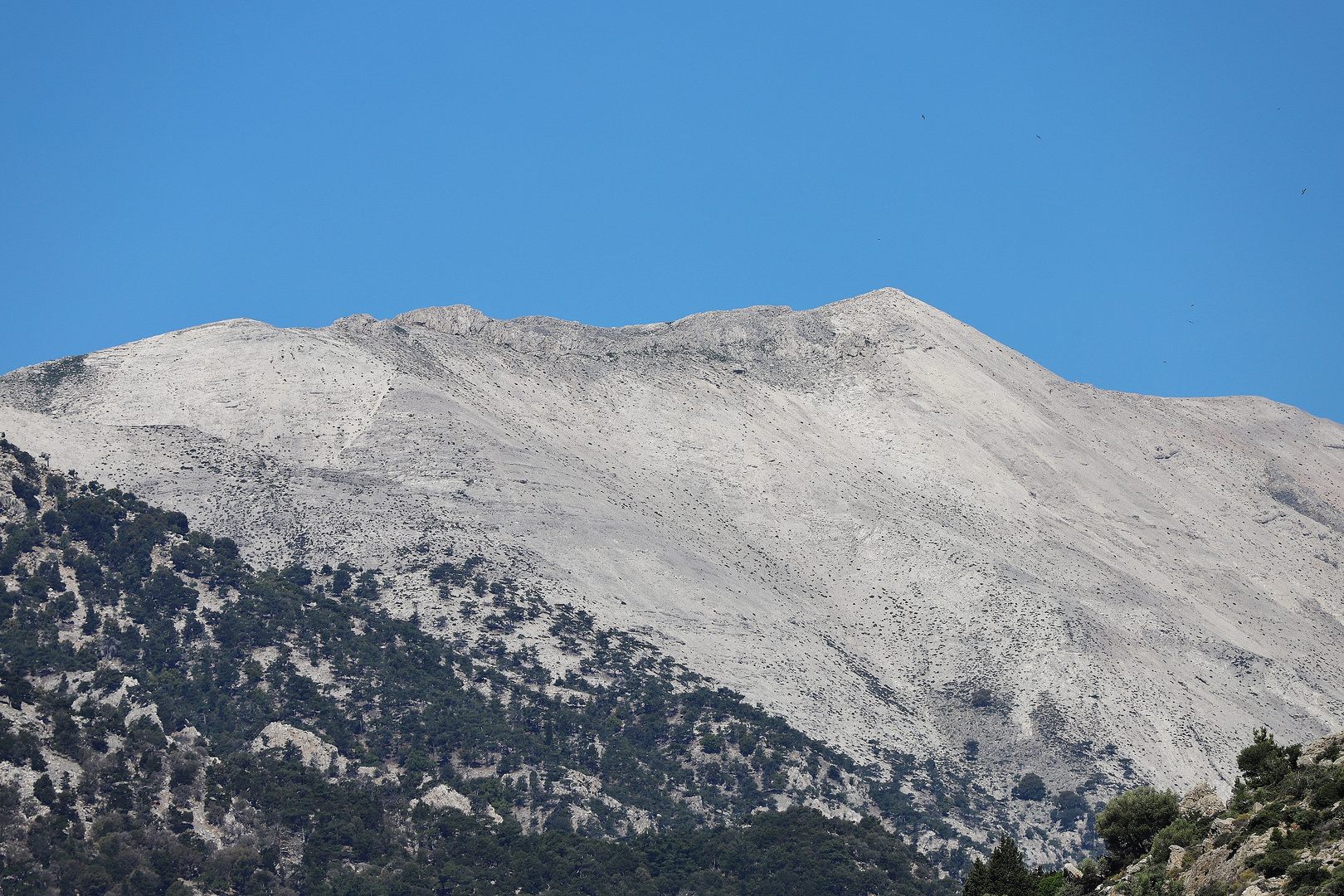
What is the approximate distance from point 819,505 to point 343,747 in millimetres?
59651

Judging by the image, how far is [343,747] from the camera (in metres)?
89.5

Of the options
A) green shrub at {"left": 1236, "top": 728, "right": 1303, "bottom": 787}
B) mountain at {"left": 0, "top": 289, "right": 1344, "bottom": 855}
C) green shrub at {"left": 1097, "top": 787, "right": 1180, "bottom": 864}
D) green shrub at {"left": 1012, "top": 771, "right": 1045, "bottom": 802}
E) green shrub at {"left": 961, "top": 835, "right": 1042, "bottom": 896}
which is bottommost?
green shrub at {"left": 961, "top": 835, "right": 1042, "bottom": 896}

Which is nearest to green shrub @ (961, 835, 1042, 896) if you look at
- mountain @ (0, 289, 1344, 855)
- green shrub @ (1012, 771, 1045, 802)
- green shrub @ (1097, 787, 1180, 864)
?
green shrub @ (1097, 787, 1180, 864)

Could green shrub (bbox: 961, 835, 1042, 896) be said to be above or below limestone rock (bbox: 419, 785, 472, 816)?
above

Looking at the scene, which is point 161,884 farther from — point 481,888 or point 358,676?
point 358,676

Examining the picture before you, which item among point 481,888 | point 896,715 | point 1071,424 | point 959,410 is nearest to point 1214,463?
point 1071,424

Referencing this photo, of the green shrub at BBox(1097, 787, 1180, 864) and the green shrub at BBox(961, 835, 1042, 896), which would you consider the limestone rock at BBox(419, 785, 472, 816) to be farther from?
the green shrub at BBox(1097, 787, 1180, 864)

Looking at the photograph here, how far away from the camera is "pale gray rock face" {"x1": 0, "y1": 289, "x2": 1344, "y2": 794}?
10919 cm

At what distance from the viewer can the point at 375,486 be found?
389ft

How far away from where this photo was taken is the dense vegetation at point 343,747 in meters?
70.2

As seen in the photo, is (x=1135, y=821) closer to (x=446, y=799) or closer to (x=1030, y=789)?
(x=446, y=799)

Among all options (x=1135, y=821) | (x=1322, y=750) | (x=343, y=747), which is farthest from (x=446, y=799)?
(x=1322, y=750)

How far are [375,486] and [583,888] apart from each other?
50924 mm

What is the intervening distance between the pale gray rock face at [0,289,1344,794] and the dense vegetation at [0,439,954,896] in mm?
5461
